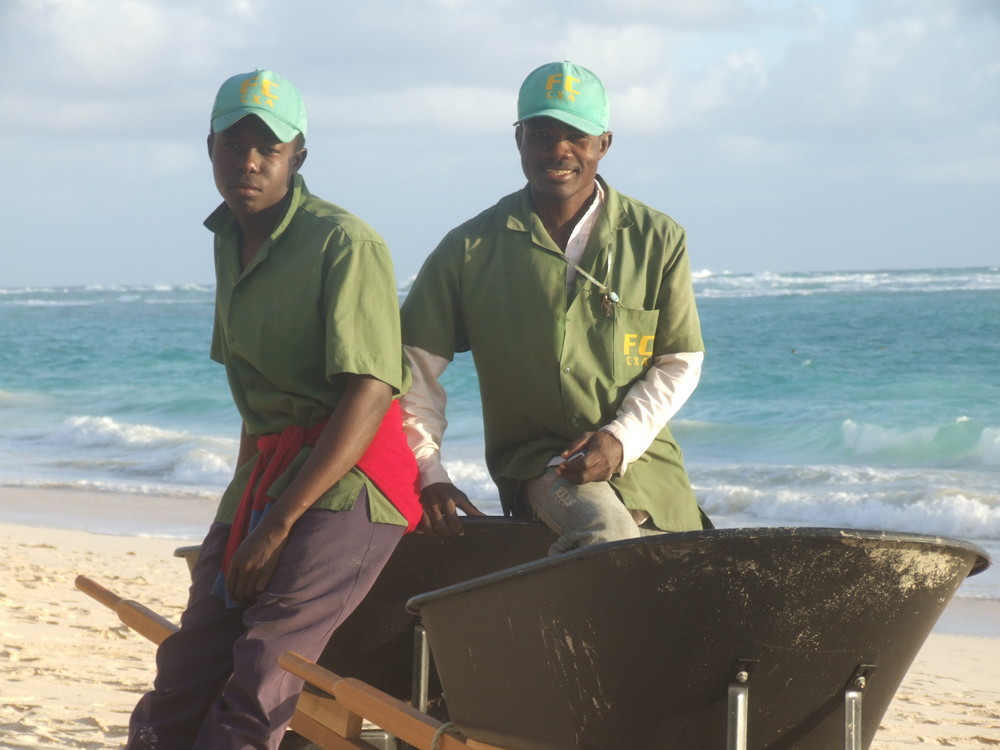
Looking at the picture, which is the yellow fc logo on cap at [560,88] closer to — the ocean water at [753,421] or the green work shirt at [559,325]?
the green work shirt at [559,325]

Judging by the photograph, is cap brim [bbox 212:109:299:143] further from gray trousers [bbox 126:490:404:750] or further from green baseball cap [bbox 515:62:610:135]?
gray trousers [bbox 126:490:404:750]

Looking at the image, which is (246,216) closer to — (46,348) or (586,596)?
(586,596)

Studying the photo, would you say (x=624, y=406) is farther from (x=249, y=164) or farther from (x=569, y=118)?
(x=249, y=164)

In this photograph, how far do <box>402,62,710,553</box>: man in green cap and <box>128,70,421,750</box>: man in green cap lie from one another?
0.88 feet

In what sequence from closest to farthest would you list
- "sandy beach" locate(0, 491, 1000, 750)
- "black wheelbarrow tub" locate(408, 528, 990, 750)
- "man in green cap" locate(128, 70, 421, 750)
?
"black wheelbarrow tub" locate(408, 528, 990, 750), "man in green cap" locate(128, 70, 421, 750), "sandy beach" locate(0, 491, 1000, 750)

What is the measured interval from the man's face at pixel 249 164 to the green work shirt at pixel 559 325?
0.45m

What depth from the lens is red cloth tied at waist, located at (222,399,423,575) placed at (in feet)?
8.48

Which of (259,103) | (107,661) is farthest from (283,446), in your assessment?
(107,661)

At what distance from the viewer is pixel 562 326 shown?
284cm

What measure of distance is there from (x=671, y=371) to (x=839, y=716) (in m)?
0.95

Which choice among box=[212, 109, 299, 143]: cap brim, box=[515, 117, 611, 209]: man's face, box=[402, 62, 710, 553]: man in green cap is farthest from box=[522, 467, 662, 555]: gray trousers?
box=[212, 109, 299, 143]: cap brim

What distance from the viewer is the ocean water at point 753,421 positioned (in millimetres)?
9258

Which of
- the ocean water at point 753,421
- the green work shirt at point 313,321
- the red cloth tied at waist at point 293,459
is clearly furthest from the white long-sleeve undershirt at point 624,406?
the ocean water at point 753,421

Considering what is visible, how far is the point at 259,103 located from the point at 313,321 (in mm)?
443
